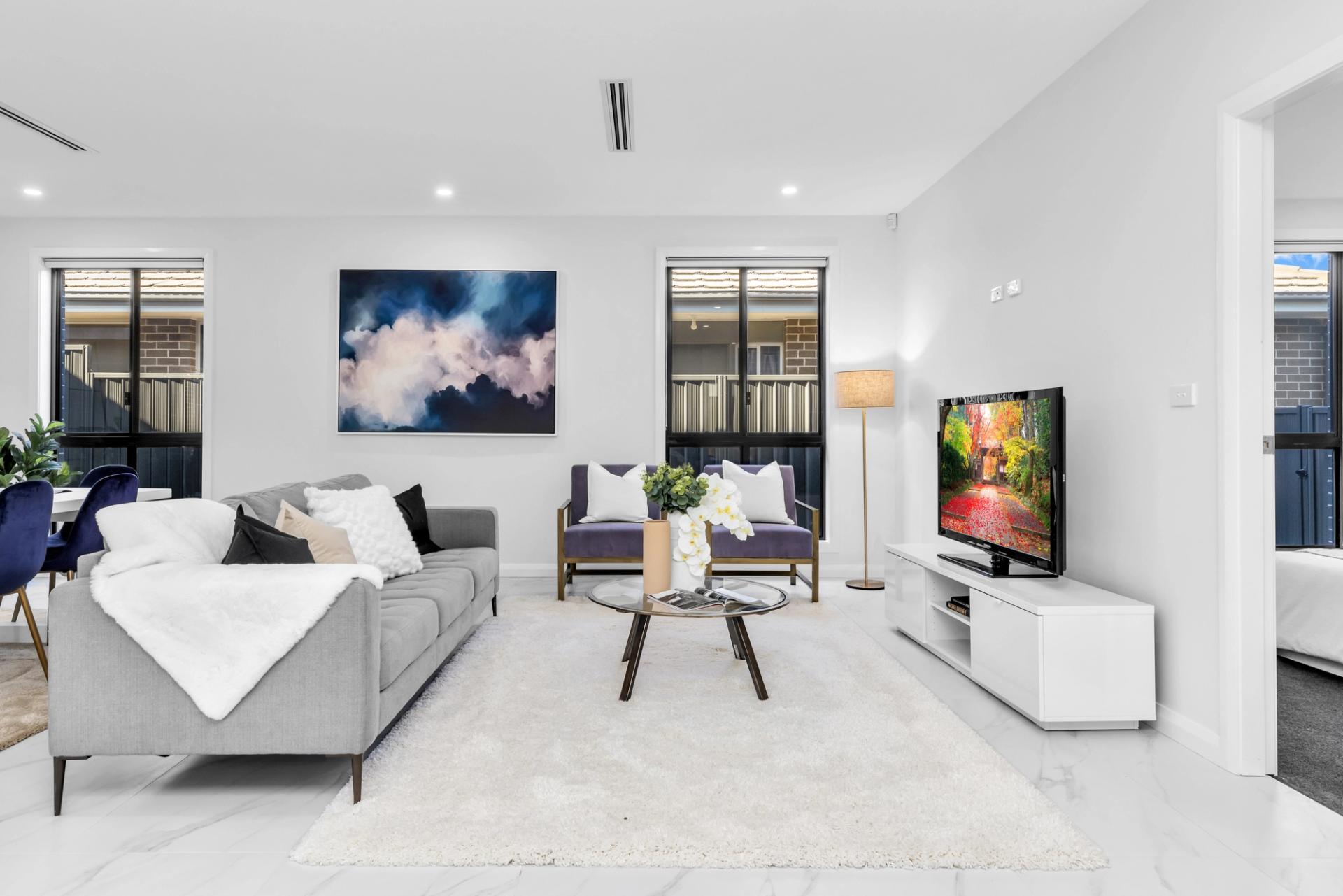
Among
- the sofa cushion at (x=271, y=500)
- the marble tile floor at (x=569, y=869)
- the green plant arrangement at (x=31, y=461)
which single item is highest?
the green plant arrangement at (x=31, y=461)

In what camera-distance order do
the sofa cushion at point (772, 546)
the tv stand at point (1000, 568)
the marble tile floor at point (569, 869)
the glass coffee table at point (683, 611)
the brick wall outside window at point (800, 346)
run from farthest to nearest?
1. the brick wall outside window at point (800, 346)
2. the sofa cushion at point (772, 546)
3. the tv stand at point (1000, 568)
4. the glass coffee table at point (683, 611)
5. the marble tile floor at point (569, 869)

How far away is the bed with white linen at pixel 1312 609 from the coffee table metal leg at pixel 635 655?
2.86 meters

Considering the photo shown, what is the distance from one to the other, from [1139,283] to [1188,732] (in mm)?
1623

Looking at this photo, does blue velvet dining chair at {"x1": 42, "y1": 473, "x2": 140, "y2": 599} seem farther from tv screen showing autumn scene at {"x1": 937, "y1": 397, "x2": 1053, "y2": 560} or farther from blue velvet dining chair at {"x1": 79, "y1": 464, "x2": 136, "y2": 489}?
tv screen showing autumn scene at {"x1": 937, "y1": 397, "x2": 1053, "y2": 560}

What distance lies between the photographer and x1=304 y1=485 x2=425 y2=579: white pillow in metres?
3.27

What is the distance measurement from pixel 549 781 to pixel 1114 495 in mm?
2422

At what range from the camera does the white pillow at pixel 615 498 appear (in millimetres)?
5141

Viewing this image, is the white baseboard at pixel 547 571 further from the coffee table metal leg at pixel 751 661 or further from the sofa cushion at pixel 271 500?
the coffee table metal leg at pixel 751 661

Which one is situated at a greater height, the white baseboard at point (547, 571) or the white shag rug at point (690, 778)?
the white baseboard at point (547, 571)

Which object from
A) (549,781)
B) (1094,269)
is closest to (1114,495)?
(1094,269)

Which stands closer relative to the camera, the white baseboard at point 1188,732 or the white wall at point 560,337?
the white baseboard at point 1188,732

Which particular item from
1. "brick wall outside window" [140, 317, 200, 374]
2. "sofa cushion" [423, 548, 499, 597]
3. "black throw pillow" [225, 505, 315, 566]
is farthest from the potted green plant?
"brick wall outside window" [140, 317, 200, 374]

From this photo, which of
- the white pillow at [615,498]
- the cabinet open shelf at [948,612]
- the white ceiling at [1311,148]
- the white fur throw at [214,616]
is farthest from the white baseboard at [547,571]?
the white fur throw at [214,616]

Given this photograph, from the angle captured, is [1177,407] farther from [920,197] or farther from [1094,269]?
[920,197]
